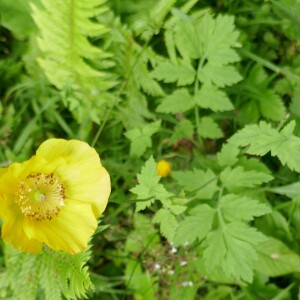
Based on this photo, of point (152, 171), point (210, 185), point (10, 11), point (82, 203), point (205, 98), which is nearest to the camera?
point (152, 171)

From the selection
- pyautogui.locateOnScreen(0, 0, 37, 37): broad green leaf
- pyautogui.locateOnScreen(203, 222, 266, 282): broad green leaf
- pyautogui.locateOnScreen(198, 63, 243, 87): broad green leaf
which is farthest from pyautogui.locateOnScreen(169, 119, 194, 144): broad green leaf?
pyautogui.locateOnScreen(0, 0, 37, 37): broad green leaf

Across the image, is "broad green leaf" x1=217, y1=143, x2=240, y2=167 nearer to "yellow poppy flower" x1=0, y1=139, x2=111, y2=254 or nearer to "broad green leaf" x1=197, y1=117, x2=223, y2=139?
"broad green leaf" x1=197, y1=117, x2=223, y2=139

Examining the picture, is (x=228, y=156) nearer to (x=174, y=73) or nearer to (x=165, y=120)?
(x=174, y=73)

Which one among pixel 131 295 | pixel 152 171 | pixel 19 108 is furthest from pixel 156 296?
pixel 19 108

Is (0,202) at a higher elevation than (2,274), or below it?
higher

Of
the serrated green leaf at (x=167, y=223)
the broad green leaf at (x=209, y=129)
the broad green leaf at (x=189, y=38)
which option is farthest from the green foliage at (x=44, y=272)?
the broad green leaf at (x=189, y=38)

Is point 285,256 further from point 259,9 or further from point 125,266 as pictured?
point 259,9
